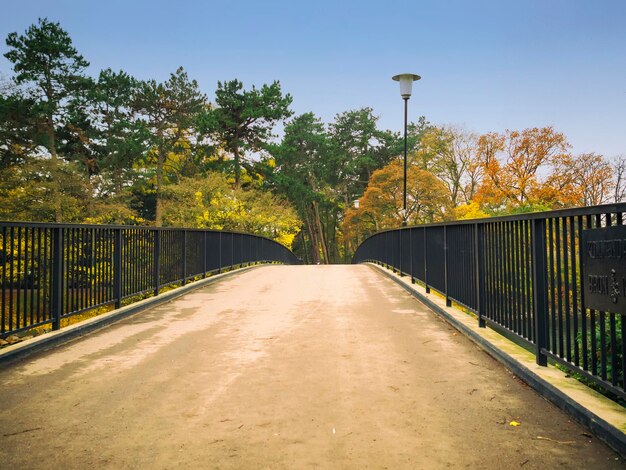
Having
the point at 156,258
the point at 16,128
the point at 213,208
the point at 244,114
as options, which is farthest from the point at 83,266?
the point at 244,114

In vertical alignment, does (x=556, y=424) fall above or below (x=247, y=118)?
below

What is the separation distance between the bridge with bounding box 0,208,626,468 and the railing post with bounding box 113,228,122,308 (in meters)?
0.03

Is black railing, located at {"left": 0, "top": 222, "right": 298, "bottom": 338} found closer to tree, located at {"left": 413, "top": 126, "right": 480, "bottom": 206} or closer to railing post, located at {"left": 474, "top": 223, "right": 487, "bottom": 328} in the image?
railing post, located at {"left": 474, "top": 223, "right": 487, "bottom": 328}

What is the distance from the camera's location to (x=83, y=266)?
7.35m

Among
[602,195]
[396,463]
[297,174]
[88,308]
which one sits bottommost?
[396,463]

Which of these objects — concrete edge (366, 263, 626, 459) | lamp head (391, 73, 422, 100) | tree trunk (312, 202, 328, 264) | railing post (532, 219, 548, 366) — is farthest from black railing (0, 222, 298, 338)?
tree trunk (312, 202, 328, 264)

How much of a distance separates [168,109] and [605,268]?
4289cm

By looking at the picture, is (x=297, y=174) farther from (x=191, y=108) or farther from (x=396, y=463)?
(x=396, y=463)

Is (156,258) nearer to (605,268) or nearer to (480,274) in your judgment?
(480,274)

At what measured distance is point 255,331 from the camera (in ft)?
22.7

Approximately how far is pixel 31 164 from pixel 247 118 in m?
20.0

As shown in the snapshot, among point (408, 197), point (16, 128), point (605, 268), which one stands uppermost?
point (16, 128)

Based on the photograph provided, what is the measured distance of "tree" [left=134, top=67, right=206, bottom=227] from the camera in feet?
136

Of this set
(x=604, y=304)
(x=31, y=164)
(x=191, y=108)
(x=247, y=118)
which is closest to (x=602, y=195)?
(x=247, y=118)
